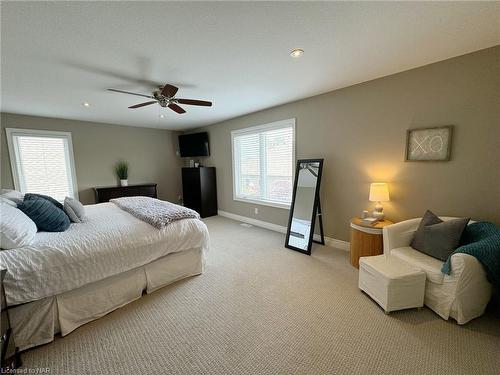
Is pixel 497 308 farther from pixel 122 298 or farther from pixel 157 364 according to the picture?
pixel 122 298

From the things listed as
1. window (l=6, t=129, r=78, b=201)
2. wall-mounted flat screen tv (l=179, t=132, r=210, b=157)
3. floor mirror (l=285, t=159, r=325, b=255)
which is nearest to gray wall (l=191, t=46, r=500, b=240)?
floor mirror (l=285, t=159, r=325, b=255)

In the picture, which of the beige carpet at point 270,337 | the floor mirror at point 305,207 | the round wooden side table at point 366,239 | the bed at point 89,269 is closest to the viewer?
the beige carpet at point 270,337

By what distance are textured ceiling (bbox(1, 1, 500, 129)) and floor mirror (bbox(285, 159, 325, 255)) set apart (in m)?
1.21

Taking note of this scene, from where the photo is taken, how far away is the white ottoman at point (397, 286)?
5.75ft

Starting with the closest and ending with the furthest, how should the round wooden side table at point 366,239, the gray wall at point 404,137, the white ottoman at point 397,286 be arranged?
the white ottoman at point 397,286, the gray wall at point 404,137, the round wooden side table at point 366,239

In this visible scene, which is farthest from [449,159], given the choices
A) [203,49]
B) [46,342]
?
[46,342]

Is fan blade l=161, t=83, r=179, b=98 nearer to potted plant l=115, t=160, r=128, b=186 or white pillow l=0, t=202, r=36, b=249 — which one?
white pillow l=0, t=202, r=36, b=249

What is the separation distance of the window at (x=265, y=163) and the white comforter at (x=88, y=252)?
78.2 inches

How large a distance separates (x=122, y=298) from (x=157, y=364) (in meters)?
0.87

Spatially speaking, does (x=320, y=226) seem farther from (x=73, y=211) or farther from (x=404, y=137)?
(x=73, y=211)

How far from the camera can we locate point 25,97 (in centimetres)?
288

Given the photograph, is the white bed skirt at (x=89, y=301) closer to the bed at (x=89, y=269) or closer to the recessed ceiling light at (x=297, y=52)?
the bed at (x=89, y=269)

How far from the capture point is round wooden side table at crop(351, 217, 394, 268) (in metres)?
2.42

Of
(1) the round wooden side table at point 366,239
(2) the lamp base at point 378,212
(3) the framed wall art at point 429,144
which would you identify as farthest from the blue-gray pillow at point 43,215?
(3) the framed wall art at point 429,144
